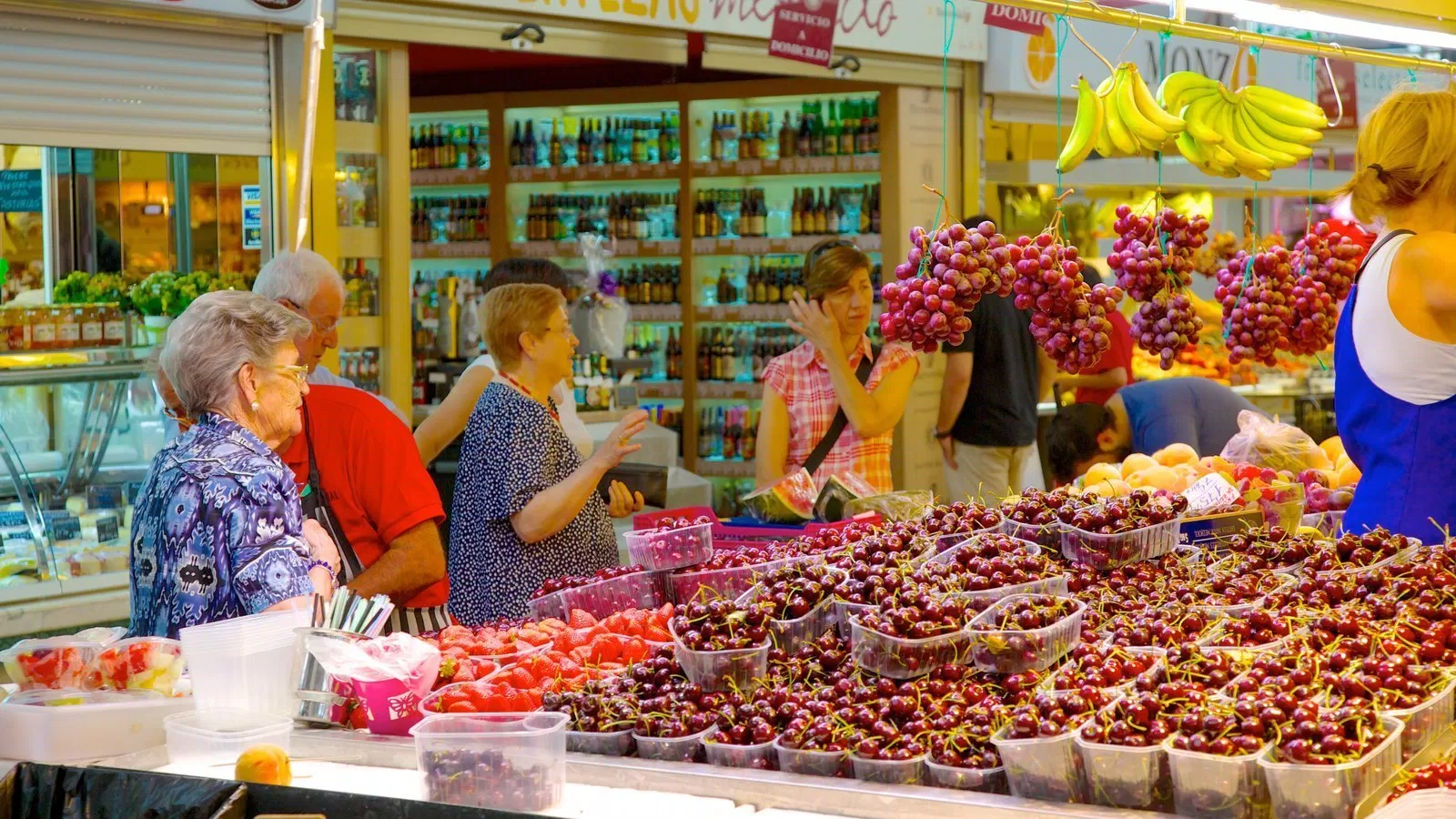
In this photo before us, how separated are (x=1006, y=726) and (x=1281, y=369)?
823 cm

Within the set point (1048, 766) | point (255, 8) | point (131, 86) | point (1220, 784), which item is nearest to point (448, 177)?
point (255, 8)

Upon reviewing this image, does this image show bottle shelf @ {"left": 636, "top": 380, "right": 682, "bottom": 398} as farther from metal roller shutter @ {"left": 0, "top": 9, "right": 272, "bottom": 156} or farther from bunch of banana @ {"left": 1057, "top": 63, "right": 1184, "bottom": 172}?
bunch of banana @ {"left": 1057, "top": 63, "right": 1184, "bottom": 172}

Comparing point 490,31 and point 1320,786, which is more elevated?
point 490,31

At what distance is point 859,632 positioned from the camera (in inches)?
99.5

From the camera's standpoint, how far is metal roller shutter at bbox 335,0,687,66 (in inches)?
242

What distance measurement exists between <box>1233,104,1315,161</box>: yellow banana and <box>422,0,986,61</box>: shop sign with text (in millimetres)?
1848

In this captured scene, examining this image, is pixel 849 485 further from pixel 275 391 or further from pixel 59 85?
pixel 59 85

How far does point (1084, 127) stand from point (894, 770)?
8.24 feet

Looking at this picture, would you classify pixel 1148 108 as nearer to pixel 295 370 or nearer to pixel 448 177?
pixel 295 370

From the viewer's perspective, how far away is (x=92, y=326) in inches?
208

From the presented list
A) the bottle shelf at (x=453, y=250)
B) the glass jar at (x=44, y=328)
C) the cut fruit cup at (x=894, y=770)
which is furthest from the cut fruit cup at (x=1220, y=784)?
the bottle shelf at (x=453, y=250)

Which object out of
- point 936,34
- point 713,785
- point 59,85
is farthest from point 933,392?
point 713,785

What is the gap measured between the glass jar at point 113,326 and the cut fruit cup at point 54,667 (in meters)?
2.85

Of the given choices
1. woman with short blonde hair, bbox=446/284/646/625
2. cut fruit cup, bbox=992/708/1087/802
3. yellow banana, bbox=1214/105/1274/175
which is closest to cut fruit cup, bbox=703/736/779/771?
cut fruit cup, bbox=992/708/1087/802
